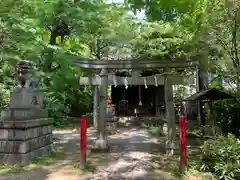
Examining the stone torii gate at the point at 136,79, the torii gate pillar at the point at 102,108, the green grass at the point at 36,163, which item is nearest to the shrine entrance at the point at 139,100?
the stone torii gate at the point at 136,79

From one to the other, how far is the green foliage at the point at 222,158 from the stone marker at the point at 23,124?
4.85m

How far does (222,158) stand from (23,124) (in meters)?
5.27

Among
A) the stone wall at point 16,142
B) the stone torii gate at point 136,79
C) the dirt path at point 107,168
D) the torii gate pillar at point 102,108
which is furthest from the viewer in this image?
the torii gate pillar at point 102,108

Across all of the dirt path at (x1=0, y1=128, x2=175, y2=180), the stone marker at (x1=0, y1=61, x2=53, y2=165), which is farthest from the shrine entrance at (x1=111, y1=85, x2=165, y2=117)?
the stone marker at (x1=0, y1=61, x2=53, y2=165)

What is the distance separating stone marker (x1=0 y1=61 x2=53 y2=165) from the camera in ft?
24.7

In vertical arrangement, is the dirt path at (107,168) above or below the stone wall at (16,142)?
below

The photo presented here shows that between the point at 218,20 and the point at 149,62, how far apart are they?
2.61 meters

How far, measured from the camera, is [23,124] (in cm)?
750

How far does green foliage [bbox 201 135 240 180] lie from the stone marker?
4855 millimetres

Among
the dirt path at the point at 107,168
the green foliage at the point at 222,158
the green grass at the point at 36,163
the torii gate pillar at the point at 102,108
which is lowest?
the dirt path at the point at 107,168

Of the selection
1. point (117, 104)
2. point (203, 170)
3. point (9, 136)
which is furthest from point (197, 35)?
point (117, 104)

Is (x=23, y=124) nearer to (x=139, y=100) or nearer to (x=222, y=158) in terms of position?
(x=222, y=158)

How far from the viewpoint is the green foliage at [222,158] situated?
601 centimetres

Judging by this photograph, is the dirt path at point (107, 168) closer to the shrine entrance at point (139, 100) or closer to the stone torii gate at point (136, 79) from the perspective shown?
the stone torii gate at point (136, 79)
